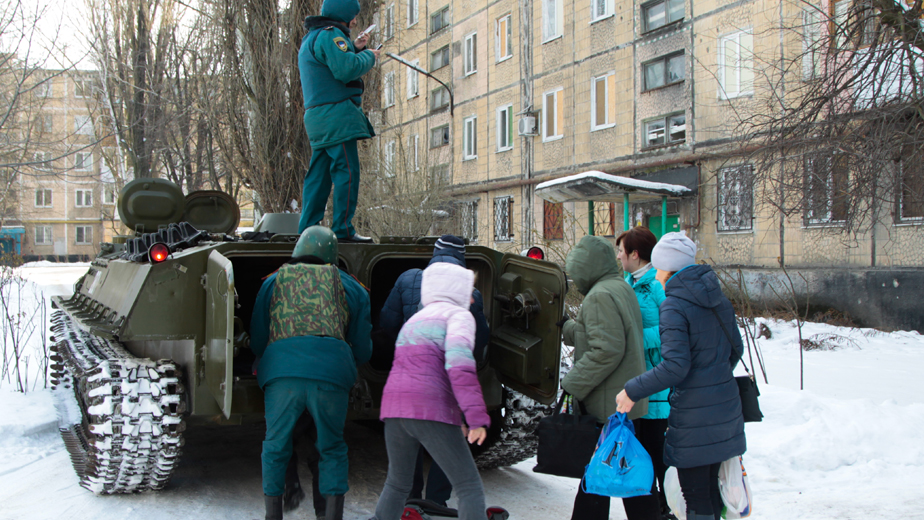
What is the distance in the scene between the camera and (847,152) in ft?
21.9

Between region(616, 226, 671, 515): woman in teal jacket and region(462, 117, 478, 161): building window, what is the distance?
63.5 feet

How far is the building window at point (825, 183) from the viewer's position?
23.4ft

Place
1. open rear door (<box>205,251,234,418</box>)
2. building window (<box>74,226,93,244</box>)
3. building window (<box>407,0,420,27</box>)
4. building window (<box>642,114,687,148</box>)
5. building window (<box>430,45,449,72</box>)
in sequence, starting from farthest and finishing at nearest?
building window (<box>74,226,93,244</box>), building window (<box>407,0,420,27</box>), building window (<box>430,45,449,72</box>), building window (<box>642,114,687,148</box>), open rear door (<box>205,251,234,418</box>)

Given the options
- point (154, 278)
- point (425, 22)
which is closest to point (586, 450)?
point (154, 278)

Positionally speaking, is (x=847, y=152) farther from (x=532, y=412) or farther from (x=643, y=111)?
(x=643, y=111)

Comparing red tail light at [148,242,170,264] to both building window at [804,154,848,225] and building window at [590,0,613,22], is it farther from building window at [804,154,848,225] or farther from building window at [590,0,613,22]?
building window at [590,0,613,22]

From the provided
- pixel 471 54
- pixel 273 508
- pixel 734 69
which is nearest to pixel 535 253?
pixel 273 508

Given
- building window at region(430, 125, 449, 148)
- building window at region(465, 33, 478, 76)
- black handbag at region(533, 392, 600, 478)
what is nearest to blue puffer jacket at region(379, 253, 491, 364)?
black handbag at region(533, 392, 600, 478)

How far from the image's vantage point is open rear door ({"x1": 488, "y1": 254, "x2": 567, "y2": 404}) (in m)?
4.59

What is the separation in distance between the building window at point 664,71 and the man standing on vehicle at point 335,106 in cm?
1251

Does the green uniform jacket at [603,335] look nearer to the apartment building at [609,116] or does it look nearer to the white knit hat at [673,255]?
the white knit hat at [673,255]

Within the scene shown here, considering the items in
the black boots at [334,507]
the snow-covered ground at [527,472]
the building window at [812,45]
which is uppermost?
the building window at [812,45]

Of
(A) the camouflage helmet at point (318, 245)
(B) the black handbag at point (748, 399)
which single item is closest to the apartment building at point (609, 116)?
(B) the black handbag at point (748, 399)

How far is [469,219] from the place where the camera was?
77.4 feet
